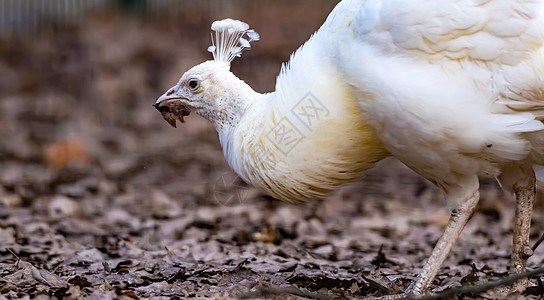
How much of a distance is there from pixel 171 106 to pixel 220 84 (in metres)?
0.43

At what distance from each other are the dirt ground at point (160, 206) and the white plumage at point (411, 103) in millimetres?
657

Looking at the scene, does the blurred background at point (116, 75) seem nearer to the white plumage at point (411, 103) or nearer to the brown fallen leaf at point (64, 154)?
the brown fallen leaf at point (64, 154)

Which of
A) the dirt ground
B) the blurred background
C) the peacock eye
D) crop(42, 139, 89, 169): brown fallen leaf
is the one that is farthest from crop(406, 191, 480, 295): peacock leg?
crop(42, 139, 89, 169): brown fallen leaf

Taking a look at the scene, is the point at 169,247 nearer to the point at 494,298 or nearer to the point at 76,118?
the point at 494,298

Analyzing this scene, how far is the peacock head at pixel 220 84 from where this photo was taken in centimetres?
505

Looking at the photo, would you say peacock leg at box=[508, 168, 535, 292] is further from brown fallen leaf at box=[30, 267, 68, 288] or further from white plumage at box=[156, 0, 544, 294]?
brown fallen leaf at box=[30, 267, 68, 288]

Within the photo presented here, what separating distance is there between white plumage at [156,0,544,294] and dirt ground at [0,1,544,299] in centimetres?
66

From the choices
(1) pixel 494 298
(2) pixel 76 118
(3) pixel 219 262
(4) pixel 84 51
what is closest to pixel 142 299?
(3) pixel 219 262

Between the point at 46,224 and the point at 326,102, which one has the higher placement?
the point at 326,102

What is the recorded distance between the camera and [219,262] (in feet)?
18.8

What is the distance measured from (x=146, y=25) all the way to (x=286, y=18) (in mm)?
2716

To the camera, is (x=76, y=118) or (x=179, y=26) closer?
(x=76, y=118)

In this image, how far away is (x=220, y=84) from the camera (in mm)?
5094

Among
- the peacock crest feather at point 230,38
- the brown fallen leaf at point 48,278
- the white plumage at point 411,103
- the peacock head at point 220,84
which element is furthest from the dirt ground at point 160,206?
the peacock crest feather at point 230,38
